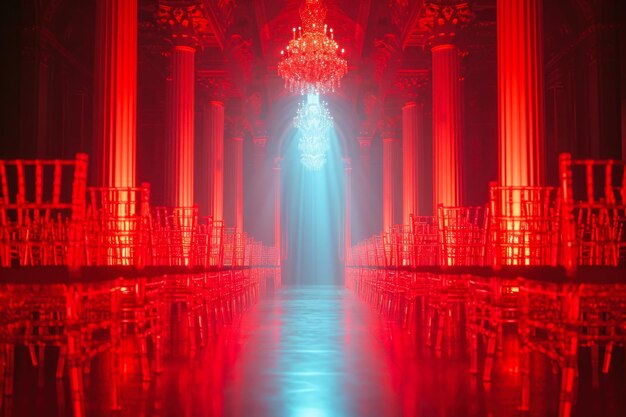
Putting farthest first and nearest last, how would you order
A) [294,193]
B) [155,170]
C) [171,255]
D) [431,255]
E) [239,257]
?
[294,193]
[155,170]
[239,257]
[431,255]
[171,255]

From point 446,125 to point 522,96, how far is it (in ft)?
17.3

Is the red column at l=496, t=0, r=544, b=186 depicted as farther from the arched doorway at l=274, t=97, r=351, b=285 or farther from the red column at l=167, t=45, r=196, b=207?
the arched doorway at l=274, t=97, r=351, b=285

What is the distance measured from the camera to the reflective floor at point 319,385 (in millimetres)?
3316

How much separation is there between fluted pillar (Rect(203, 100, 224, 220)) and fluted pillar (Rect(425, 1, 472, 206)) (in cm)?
590

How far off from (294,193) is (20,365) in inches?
1060

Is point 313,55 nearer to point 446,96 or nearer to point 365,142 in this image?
point 446,96

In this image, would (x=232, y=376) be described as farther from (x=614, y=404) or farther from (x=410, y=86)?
(x=410, y=86)

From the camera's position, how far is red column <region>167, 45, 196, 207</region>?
43.6 ft

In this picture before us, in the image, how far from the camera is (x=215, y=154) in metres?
17.5

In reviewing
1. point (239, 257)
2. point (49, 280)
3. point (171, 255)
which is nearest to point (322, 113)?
point (239, 257)

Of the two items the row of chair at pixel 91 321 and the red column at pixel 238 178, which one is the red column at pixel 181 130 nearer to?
the row of chair at pixel 91 321

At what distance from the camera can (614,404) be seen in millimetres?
3469

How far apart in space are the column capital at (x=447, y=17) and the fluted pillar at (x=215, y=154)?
6.27 m

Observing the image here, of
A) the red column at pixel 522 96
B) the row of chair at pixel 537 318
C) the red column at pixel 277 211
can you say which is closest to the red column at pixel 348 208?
the red column at pixel 277 211
